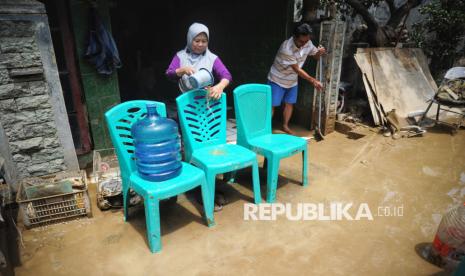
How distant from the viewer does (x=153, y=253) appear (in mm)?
2678

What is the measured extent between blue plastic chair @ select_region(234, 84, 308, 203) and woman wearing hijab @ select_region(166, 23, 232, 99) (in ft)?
0.85

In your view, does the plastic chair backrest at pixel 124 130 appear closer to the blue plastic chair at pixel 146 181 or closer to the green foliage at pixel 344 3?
the blue plastic chair at pixel 146 181

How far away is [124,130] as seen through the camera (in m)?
2.81

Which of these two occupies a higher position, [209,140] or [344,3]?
[344,3]

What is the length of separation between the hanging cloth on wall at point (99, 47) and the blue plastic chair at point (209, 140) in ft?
4.63

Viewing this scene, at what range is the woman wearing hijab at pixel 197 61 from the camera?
3129mm

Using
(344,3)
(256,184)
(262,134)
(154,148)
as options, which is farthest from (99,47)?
(344,3)

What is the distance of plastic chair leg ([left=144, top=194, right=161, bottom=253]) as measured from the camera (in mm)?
2490

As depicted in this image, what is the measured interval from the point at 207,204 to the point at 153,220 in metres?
0.57

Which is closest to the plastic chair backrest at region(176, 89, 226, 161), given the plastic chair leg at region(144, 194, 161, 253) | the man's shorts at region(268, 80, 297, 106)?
the plastic chair leg at region(144, 194, 161, 253)

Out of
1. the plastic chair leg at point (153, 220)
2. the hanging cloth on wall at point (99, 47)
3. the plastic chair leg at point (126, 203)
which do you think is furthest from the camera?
the hanging cloth on wall at point (99, 47)

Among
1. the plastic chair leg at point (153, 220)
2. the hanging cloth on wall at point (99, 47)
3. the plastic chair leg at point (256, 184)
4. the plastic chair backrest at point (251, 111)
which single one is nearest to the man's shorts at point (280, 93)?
the plastic chair backrest at point (251, 111)

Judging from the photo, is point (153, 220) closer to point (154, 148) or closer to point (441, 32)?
point (154, 148)

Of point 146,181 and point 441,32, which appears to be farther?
point 441,32
